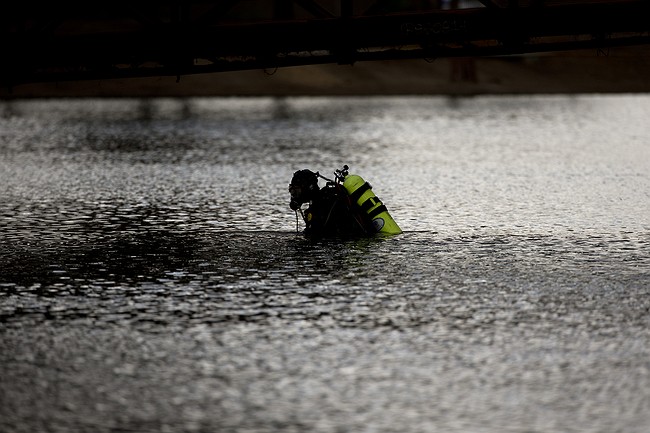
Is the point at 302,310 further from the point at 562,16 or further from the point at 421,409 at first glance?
the point at 562,16

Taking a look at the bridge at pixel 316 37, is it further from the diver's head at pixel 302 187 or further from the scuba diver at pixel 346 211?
the diver's head at pixel 302 187

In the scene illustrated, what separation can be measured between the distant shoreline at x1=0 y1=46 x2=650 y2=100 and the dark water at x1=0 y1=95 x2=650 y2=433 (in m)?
25.5

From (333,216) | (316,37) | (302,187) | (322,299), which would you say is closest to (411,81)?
(316,37)

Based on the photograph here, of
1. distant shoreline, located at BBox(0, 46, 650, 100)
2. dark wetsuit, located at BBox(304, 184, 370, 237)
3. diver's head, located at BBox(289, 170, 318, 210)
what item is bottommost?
dark wetsuit, located at BBox(304, 184, 370, 237)

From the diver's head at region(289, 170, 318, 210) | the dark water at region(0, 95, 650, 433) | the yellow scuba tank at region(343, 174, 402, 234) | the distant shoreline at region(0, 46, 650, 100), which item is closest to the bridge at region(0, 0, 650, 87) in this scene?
the dark water at region(0, 95, 650, 433)

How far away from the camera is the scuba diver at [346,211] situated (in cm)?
1195

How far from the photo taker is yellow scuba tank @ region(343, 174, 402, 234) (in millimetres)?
11992

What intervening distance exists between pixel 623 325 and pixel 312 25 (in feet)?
26.5

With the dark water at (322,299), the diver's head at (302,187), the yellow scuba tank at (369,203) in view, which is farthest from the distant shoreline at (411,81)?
the diver's head at (302,187)

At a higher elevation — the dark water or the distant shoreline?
the distant shoreline

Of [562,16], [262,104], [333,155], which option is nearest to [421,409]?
[562,16]

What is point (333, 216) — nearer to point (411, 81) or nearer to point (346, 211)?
point (346, 211)

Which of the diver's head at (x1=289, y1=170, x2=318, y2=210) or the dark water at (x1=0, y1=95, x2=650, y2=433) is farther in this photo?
the diver's head at (x1=289, y1=170, x2=318, y2=210)

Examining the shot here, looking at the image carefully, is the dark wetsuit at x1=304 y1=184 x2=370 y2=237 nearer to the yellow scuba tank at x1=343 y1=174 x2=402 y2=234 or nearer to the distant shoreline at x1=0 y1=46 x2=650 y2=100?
the yellow scuba tank at x1=343 y1=174 x2=402 y2=234
